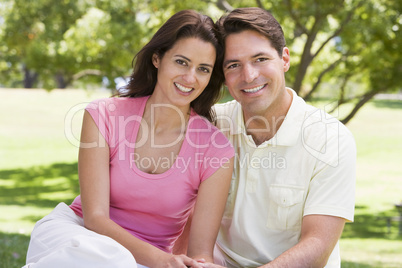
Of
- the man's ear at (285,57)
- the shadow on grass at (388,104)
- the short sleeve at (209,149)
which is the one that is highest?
the man's ear at (285,57)

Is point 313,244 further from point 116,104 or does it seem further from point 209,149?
point 116,104

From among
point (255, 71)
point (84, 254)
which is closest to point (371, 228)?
point (255, 71)

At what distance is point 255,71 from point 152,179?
87 centimetres

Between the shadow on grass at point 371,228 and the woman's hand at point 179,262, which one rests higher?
the woman's hand at point 179,262

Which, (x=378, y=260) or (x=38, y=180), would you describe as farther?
(x=38, y=180)

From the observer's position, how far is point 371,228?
12914 millimetres

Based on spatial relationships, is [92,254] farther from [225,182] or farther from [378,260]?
[378,260]

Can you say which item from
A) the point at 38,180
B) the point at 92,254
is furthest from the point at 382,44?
the point at 38,180

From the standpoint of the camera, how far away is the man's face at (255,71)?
124 inches

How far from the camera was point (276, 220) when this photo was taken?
300cm

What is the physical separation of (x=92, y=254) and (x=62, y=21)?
1559cm

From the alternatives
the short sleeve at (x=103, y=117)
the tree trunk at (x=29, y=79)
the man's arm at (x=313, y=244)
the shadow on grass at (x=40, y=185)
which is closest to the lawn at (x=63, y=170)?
the shadow on grass at (x=40, y=185)

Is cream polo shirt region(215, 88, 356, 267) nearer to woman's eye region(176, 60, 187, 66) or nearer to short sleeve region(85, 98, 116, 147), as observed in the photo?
woman's eye region(176, 60, 187, 66)

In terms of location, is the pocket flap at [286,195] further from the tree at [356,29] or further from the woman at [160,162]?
the tree at [356,29]
